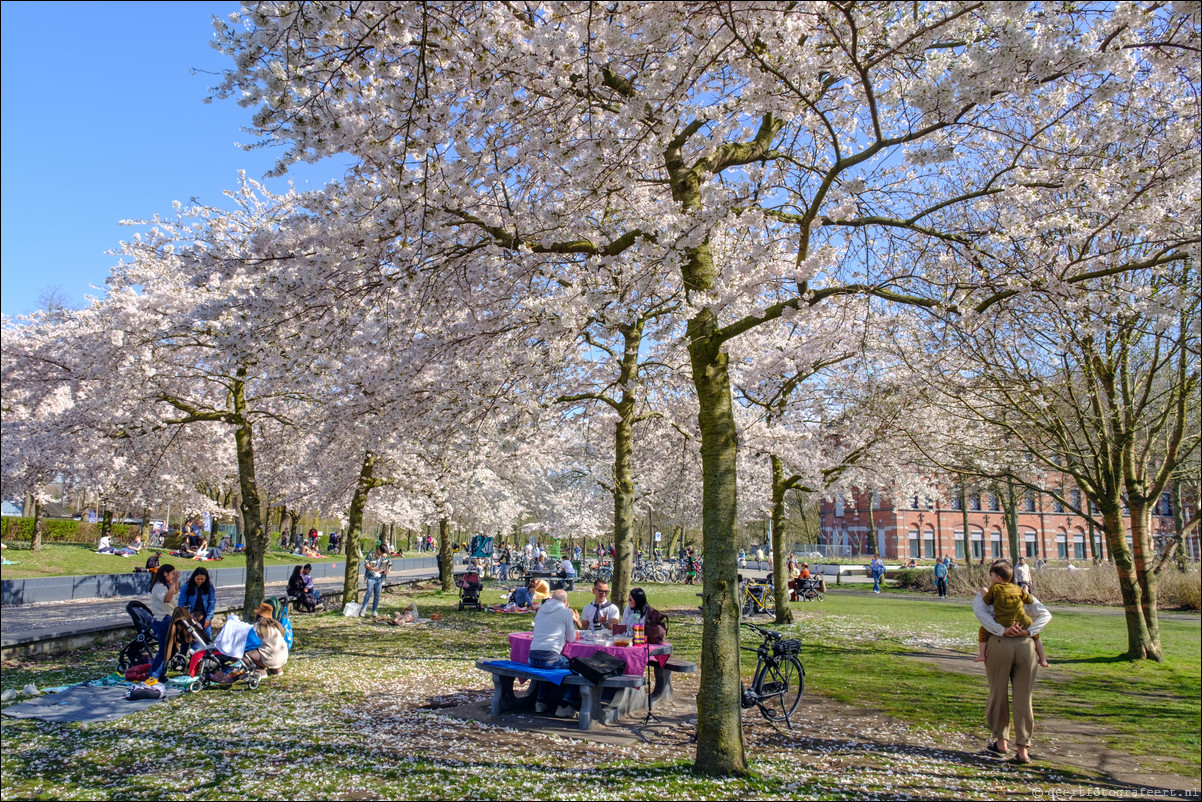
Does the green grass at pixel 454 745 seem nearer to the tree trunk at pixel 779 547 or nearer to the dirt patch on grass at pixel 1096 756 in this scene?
the dirt patch on grass at pixel 1096 756

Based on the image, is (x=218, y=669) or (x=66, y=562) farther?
(x=66, y=562)

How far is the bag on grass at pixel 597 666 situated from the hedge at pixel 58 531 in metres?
35.6

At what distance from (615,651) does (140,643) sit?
23.0 ft

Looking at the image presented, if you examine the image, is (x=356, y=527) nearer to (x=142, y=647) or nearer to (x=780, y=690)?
(x=142, y=647)

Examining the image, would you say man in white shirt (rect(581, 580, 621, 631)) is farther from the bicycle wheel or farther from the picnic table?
the bicycle wheel

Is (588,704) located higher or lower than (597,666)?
lower

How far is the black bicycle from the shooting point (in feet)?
24.7

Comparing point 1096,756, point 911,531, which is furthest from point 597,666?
point 911,531

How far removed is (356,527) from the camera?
19047 mm

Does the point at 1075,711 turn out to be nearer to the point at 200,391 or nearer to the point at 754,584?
the point at 754,584

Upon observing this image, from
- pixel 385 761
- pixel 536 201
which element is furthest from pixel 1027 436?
pixel 385 761

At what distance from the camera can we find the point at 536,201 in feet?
26.8

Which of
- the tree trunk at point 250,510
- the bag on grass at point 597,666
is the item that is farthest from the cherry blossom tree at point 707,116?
the tree trunk at point 250,510

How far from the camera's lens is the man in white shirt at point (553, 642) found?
792 centimetres
